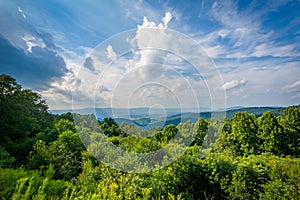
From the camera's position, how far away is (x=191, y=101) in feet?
26.8

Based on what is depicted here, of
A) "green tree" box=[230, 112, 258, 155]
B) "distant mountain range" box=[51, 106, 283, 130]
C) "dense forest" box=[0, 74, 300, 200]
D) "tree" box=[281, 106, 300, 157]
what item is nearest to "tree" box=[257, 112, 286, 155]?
"dense forest" box=[0, 74, 300, 200]

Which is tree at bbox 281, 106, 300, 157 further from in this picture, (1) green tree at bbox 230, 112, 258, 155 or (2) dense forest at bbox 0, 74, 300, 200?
(1) green tree at bbox 230, 112, 258, 155

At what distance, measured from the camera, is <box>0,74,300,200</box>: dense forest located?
513 centimetres

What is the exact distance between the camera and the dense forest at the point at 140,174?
513cm

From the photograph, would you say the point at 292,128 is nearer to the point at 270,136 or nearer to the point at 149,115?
the point at 270,136

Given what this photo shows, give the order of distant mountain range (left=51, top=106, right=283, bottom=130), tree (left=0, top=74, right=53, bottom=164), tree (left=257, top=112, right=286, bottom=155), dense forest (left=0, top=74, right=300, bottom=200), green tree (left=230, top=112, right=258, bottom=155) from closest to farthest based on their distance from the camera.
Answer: dense forest (left=0, top=74, right=300, bottom=200), distant mountain range (left=51, top=106, right=283, bottom=130), tree (left=0, top=74, right=53, bottom=164), tree (left=257, top=112, right=286, bottom=155), green tree (left=230, top=112, right=258, bottom=155)

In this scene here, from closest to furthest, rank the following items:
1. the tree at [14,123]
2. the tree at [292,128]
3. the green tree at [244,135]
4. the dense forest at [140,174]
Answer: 1. the dense forest at [140,174]
2. the tree at [14,123]
3. the green tree at [244,135]
4. the tree at [292,128]

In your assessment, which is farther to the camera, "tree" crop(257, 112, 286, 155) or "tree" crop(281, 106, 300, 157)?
"tree" crop(281, 106, 300, 157)

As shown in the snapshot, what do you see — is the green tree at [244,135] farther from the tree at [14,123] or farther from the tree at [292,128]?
the tree at [14,123]

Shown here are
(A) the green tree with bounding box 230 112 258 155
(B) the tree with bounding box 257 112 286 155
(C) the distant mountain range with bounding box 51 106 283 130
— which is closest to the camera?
(C) the distant mountain range with bounding box 51 106 283 130

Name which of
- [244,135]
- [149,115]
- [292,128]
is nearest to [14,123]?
[149,115]

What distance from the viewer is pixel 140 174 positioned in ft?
25.1

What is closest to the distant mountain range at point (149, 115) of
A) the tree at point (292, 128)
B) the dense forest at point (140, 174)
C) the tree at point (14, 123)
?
the dense forest at point (140, 174)

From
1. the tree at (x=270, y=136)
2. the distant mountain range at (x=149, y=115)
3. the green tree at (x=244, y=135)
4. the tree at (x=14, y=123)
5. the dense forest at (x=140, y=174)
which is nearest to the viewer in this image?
→ the dense forest at (x=140, y=174)
